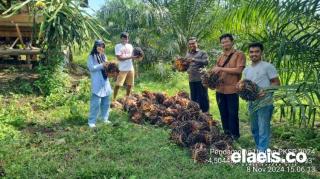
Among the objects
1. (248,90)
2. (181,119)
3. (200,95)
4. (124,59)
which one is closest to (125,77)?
(124,59)

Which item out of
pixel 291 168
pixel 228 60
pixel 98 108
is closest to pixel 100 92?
pixel 98 108

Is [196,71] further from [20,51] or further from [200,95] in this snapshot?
[20,51]

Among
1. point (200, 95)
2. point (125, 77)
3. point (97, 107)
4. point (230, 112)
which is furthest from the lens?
point (125, 77)

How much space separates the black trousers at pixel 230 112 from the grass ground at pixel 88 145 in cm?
28

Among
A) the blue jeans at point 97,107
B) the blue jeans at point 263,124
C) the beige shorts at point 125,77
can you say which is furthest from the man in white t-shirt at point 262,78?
the beige shorts at point 125,77

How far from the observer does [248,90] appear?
18.5 feet

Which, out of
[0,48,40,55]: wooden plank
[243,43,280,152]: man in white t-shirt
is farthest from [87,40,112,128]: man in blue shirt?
[0,48,40,55]: wooden plank

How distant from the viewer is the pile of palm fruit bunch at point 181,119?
657 centimetres

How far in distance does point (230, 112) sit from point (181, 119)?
1.39m

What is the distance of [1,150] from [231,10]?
4298 millimetres

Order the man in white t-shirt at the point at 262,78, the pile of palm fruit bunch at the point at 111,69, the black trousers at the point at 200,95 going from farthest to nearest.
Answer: the black trousers at the point at 200,95
the pile of palm fruit bunch at the point at 111,69
the man in white t-shirt at the point at 262,78

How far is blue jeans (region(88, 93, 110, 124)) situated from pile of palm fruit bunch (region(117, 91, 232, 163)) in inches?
24.8

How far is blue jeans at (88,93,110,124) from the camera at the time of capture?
26.1 ft

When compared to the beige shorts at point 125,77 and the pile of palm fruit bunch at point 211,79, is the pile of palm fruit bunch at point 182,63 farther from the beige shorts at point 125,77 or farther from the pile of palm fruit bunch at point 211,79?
the beige shorts at point 125,77
